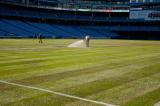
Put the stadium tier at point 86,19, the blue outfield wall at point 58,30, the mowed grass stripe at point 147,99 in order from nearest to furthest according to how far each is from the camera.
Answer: the mowed grass stripe at point 147,99, the blue outfield wall at point 58,30, the stadium tier at point 86,19

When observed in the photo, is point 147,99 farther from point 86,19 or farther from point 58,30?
point 86,19

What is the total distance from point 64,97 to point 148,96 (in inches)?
113

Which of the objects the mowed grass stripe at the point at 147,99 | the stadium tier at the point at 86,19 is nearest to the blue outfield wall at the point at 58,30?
the stadium tier at the point at 86,19

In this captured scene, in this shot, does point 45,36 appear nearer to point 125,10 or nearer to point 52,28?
point 52,28

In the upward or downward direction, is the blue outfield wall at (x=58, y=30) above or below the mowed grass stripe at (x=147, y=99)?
below

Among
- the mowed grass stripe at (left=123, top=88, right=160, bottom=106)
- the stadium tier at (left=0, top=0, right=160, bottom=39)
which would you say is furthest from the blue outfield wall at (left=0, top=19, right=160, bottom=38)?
the mowed grass stripe at (left=123, top=88, right=160, bottom=106)

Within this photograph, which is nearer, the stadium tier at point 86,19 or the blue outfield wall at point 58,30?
the blue outfield wall at point 58,30

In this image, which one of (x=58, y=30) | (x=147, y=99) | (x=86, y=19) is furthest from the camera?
(x=86, y=19)

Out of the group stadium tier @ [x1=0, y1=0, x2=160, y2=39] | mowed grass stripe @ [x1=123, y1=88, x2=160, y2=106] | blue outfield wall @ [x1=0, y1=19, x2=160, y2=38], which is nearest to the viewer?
mowed grass stripe @ [x1=123, y1=88, x2=160, y2=106]

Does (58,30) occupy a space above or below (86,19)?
below

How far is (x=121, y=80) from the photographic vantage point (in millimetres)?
12922

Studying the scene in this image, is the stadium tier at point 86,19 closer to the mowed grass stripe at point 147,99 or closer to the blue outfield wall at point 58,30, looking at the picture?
the blue outfield wall at point 58,30

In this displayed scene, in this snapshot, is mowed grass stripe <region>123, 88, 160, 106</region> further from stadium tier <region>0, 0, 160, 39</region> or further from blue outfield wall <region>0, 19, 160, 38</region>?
stadium tier <region>0, 0, 160, 39</region>

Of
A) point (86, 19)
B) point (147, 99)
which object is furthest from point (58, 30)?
point (147, 99)
